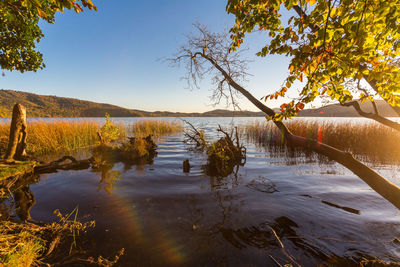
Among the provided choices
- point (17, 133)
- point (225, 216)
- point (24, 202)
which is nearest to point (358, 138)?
point (225, 216)

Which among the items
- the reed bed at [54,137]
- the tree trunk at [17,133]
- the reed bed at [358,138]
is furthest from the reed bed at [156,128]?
the tree trunk at [17,133]

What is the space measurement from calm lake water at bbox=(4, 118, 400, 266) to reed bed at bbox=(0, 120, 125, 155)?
492cm

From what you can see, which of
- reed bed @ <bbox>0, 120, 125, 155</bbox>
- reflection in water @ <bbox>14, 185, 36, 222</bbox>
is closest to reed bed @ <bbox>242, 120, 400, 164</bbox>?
reflection in water @ <bbox>14, 185, 36, 222</bbox>

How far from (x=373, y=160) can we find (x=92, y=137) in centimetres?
1751

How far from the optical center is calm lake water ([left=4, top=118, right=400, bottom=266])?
2.71m

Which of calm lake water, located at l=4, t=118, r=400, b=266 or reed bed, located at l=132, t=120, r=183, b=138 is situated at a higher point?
reed bed, located at l=132, t=120, r=183, b=138

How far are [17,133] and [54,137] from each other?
5391mm

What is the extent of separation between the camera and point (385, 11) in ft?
4.30

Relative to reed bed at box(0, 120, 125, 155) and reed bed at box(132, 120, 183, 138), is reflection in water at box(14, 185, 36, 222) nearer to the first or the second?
reed bed at box(0, 120, 125, 155)

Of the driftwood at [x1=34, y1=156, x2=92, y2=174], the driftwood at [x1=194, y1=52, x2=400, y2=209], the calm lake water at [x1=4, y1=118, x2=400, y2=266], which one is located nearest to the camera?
the driftwood at [x1=194, y1=52, x2=400, y2=209]

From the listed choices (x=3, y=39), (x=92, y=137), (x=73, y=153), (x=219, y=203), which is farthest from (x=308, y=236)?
(x=92, y=137)

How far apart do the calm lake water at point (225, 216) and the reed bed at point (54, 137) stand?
16.1 feet

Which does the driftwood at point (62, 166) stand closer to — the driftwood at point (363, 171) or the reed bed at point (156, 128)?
the driftwood at point (363, 171)

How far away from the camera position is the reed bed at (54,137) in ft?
31.0
